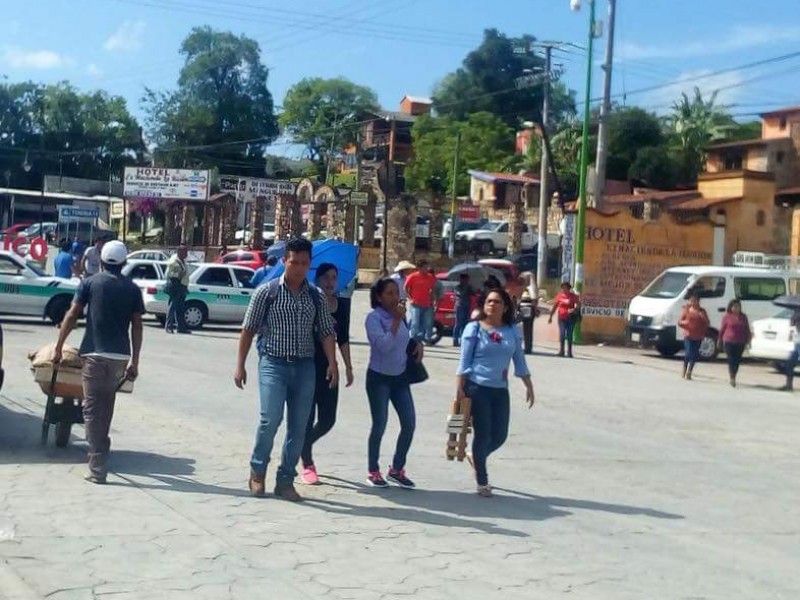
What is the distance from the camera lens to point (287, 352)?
28.1ft

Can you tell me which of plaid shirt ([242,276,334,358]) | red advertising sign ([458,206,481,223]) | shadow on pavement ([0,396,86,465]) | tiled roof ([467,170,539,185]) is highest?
tiled roof ([467,170,539,185])

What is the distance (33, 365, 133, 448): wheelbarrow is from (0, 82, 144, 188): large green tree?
90607 millimetres

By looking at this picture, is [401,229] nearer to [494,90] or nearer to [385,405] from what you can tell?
[385,405]

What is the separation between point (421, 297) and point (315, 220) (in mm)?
31220

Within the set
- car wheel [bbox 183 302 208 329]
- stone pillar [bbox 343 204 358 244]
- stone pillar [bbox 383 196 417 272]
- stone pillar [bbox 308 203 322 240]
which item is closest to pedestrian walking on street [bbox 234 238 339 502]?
car wheel [bbox 183 302 208 329]

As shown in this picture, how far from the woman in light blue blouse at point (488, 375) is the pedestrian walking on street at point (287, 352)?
49.4 inches

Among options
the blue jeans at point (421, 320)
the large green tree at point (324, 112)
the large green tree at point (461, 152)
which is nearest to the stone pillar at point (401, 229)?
the blue jeans at point (421, 320)

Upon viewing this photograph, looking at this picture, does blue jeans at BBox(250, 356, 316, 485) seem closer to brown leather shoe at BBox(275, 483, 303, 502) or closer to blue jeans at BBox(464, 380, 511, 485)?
brown leather shoe at BBox(275, 483, 303, 502)

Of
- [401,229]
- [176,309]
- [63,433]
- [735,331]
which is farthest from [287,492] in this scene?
[401,229]

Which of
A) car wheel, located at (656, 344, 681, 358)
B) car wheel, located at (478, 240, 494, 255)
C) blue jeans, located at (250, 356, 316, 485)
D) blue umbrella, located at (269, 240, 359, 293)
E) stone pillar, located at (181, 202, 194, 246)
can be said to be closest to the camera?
blue jeans, located at (250, 356, 316, 485)

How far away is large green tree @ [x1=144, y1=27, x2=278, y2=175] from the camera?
306ft

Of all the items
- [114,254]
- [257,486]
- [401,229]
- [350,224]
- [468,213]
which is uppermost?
[468,213]

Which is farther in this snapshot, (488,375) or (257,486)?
(488,375)

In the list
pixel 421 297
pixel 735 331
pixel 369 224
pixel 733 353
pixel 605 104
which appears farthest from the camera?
pixel 369 224
